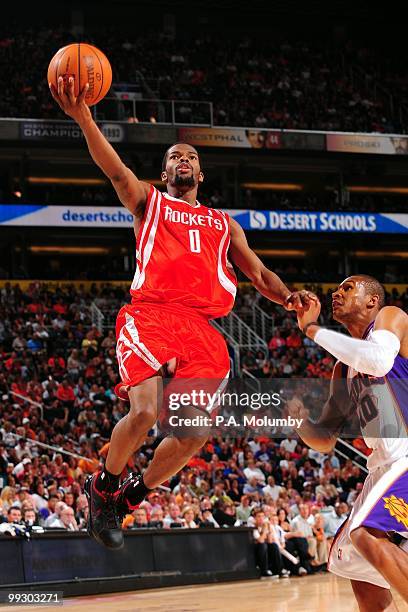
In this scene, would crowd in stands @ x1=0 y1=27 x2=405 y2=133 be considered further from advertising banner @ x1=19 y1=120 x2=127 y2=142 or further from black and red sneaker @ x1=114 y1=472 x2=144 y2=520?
black and red sneaker @ x1=114 y1=472 x2=144 y2=520

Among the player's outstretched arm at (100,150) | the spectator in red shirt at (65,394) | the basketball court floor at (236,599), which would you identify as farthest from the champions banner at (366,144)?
the player's outstretched arm at (100,150)

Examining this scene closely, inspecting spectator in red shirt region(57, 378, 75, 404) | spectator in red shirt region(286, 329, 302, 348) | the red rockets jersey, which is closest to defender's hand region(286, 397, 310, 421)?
the red rockets jersey

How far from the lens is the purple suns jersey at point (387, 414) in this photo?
5.55 metres

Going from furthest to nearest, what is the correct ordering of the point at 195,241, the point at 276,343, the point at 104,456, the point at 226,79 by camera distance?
the point at 226,79, the point at 276,343, the point at 104,456, the point at 195,241

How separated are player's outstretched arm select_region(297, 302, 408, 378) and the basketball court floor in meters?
5.07

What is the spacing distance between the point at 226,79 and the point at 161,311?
26.2 meters

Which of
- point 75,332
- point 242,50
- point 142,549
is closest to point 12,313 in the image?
point 75,332

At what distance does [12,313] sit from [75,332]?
5.72ft

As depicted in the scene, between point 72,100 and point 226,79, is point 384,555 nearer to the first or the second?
point 72,100

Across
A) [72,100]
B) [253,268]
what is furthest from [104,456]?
[72,100]

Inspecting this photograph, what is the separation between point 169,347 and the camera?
5941 millimetres

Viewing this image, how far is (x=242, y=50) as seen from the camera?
3372 centimetres

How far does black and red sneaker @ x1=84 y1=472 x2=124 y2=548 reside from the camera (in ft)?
19.7

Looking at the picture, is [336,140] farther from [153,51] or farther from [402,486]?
[402,486]
